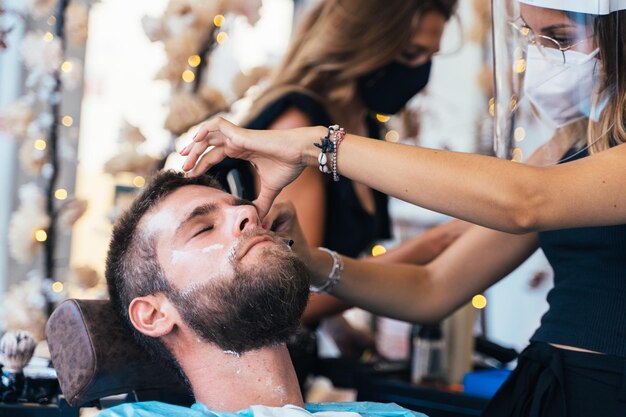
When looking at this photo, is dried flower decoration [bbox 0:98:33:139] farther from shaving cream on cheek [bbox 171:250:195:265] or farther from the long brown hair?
the long brown hair

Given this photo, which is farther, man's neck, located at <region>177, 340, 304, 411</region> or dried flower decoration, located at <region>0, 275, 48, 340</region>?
dried flower decoration, located at <region>0, 275, 48, 340</region>

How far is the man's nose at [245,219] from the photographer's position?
155cm

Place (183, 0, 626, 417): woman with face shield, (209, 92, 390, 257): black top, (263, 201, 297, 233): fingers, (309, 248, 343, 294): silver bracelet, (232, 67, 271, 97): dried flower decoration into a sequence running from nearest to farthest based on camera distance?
(183, 0, 626, 417): woman with face shield
(263, 201, 297, 233): fingers
(309, 248, 343, 294): silver bracelet
(209, 92, 390, 257): black top
(232, 67, 271, 97): dried flower decoration

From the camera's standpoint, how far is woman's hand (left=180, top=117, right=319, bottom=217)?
4.55 feet

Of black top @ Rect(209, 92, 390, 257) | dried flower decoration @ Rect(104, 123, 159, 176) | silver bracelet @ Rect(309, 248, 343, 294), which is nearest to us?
Result: silver bracelet @ Rect(309, 248, 343, 294)

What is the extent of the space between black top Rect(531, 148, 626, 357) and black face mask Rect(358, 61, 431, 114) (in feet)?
2.68

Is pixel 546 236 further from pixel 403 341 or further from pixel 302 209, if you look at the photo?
pixel 403 341

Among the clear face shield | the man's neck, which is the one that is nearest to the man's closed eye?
the man's neck

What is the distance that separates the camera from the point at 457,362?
2.47 metres

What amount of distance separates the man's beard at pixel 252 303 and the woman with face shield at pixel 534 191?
0.14m

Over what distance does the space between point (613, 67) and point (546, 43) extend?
0.12m

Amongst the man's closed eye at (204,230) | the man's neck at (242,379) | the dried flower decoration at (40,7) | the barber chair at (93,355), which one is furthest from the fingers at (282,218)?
the dried flower decoration at (40,7)

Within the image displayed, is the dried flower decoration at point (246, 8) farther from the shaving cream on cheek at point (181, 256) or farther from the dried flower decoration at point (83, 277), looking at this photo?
the shaving cream on cheek at point (181, 256)

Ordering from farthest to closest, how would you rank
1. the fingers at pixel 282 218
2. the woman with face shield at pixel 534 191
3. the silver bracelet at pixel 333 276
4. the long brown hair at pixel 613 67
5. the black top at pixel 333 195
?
the black top at pixel 333 195
the silver bracelet at pixel 333 276
the fingers at pixel 282 218
the long brown hair at pixel 613 67
the woman with face shield at pixel 534 191
